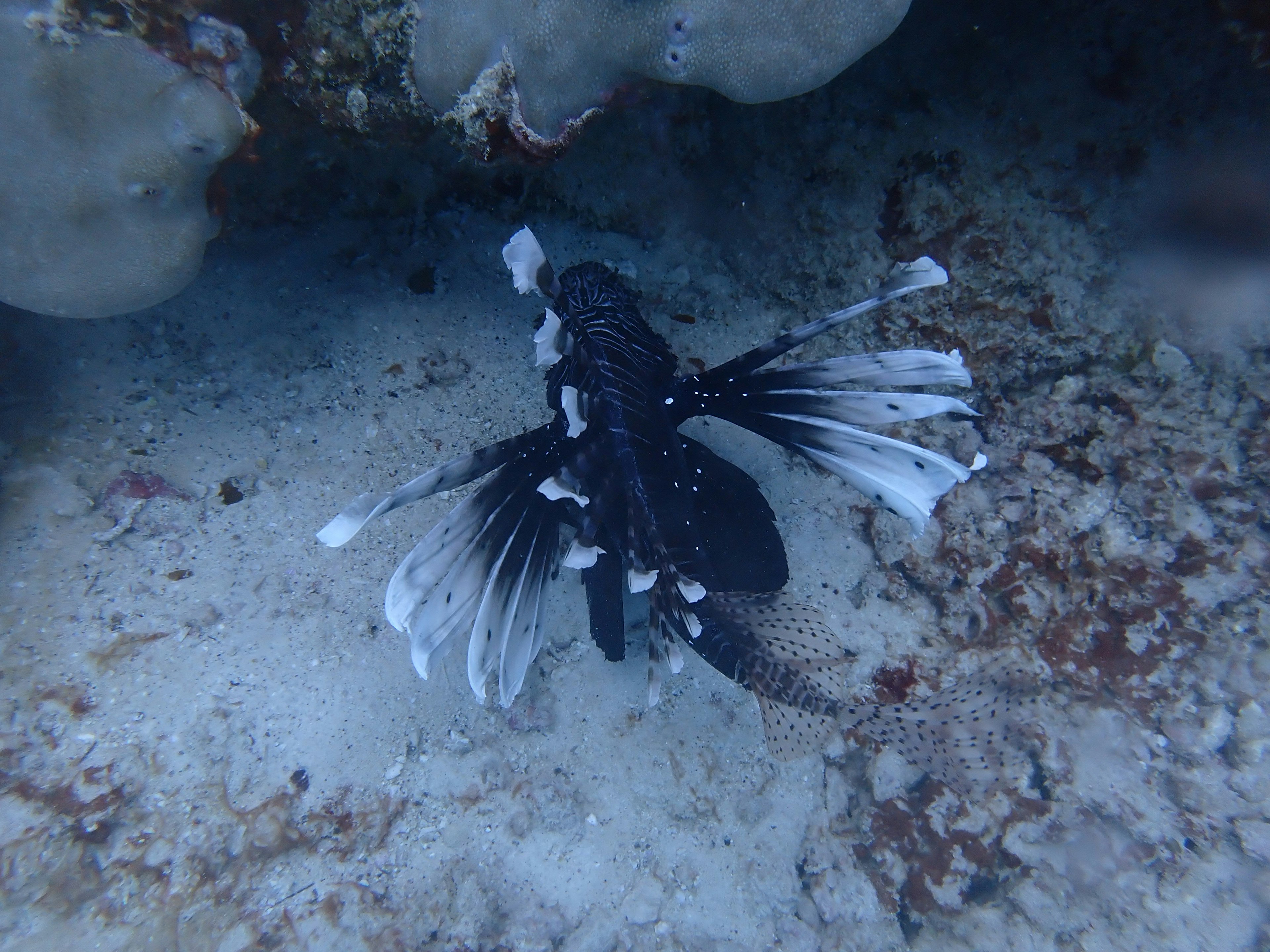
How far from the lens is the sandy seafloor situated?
8.81 feet

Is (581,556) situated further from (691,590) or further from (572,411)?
(572,411)

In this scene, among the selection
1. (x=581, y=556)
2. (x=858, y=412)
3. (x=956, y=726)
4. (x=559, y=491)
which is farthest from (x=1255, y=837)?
(x=559, y=491)

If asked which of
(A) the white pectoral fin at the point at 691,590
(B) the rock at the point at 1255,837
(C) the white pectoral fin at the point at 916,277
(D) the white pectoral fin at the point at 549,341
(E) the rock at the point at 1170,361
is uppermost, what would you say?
(E) the rock at the point at 1170,361

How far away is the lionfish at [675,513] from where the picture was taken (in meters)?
2.53

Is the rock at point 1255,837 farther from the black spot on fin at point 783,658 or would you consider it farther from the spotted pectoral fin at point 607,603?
the spotted pectoral fin at point 607,603

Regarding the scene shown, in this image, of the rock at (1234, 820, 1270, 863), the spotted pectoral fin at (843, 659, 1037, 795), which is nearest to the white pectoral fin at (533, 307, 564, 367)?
the spotted pectoral fin at (843, 659, 1037, 795)

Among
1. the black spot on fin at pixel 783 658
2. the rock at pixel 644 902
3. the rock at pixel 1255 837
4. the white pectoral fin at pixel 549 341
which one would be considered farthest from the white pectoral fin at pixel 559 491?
the rock at pixel 1255 837

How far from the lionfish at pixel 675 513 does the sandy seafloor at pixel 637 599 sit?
1.67 feet

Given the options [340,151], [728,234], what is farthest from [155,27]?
[728,234]

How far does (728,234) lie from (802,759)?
3259 mm

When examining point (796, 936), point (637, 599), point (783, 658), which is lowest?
point (796, 936)

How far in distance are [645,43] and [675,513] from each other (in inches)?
76.2

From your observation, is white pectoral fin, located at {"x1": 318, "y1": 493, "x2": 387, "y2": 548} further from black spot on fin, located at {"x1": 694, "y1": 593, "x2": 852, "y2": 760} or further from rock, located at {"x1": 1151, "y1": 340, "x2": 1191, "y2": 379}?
rock, located at {"x1": 1151, "y1": 340, "x2": 1191, "y2": 379}

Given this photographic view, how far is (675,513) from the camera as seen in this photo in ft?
9.55
